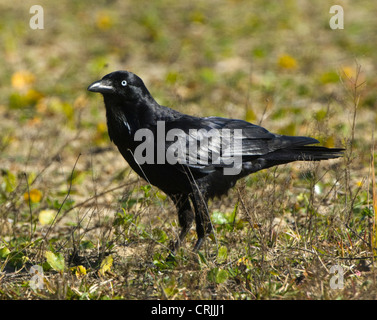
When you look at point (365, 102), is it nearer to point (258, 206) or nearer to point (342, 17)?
point (342, 17)

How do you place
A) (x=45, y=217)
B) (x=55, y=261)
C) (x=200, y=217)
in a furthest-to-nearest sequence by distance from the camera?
1. (x=45, y=217)
2. (x=200, y=217)
3. (x=55, y=261)

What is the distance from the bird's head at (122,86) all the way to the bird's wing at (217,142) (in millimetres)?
347

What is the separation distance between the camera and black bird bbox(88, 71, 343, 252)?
4500 millimetres

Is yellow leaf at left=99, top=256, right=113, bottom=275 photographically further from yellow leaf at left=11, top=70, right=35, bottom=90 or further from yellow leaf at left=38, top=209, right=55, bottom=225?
yellow leaf at left=11, top=70, right=35, bottom=90

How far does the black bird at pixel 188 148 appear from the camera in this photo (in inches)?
177

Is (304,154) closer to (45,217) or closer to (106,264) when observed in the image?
(106,264)

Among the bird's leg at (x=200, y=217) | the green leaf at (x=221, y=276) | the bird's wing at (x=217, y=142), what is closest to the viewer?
the green leaf at (x=221, y=276)

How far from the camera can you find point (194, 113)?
5641 millimetres

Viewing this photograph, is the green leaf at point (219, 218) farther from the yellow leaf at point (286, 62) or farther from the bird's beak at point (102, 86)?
the yellow leaf at point (286, 62)

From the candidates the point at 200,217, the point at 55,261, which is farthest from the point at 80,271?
the point at 200,217

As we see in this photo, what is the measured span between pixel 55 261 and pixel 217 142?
153 cm

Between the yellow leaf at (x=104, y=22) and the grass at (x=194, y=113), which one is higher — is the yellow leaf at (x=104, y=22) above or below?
above

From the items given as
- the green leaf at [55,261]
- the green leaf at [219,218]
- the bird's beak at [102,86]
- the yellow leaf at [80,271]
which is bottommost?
the yellow leaf at [80,271]

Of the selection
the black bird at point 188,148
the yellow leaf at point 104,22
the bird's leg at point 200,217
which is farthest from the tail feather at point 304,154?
the yellow leaf at point 104,22
